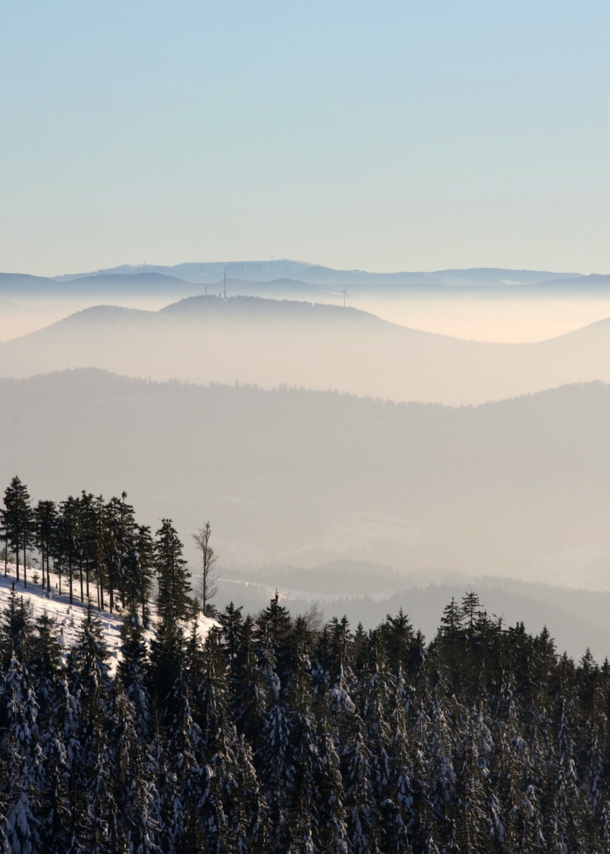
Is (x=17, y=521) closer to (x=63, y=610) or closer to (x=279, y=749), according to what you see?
(x=63, y=610)

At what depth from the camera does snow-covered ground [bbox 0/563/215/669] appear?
89.1 meters

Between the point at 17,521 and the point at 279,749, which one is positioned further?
the point at 17,521

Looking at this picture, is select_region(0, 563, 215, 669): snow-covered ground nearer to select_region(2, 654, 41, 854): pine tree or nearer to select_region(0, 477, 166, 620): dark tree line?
select_region(0, 477, 166, 620): dark tree line

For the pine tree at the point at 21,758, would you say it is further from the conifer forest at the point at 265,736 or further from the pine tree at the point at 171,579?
the pine tree at the point at 171,579

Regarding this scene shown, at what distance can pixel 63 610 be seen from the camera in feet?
323

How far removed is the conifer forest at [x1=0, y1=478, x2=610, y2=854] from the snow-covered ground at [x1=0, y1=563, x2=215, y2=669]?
4.76ft

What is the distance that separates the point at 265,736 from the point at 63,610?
2702cm

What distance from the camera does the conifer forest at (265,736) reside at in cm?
7262

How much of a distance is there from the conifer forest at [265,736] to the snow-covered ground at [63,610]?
145cm

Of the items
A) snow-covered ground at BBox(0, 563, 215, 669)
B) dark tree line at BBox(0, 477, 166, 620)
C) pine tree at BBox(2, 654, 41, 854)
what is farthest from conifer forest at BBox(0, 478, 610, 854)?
snow-covered ground at BBox(0, 563, 215, 669)

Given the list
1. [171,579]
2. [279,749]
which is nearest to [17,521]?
[171,579]

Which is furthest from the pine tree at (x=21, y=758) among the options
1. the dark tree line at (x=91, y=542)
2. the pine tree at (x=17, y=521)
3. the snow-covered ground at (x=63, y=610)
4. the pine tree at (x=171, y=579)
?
the pine tree at (x=17, y=521)

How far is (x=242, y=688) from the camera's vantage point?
288 ft

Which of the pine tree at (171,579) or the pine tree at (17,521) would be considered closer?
the pine tree at (171,579)
